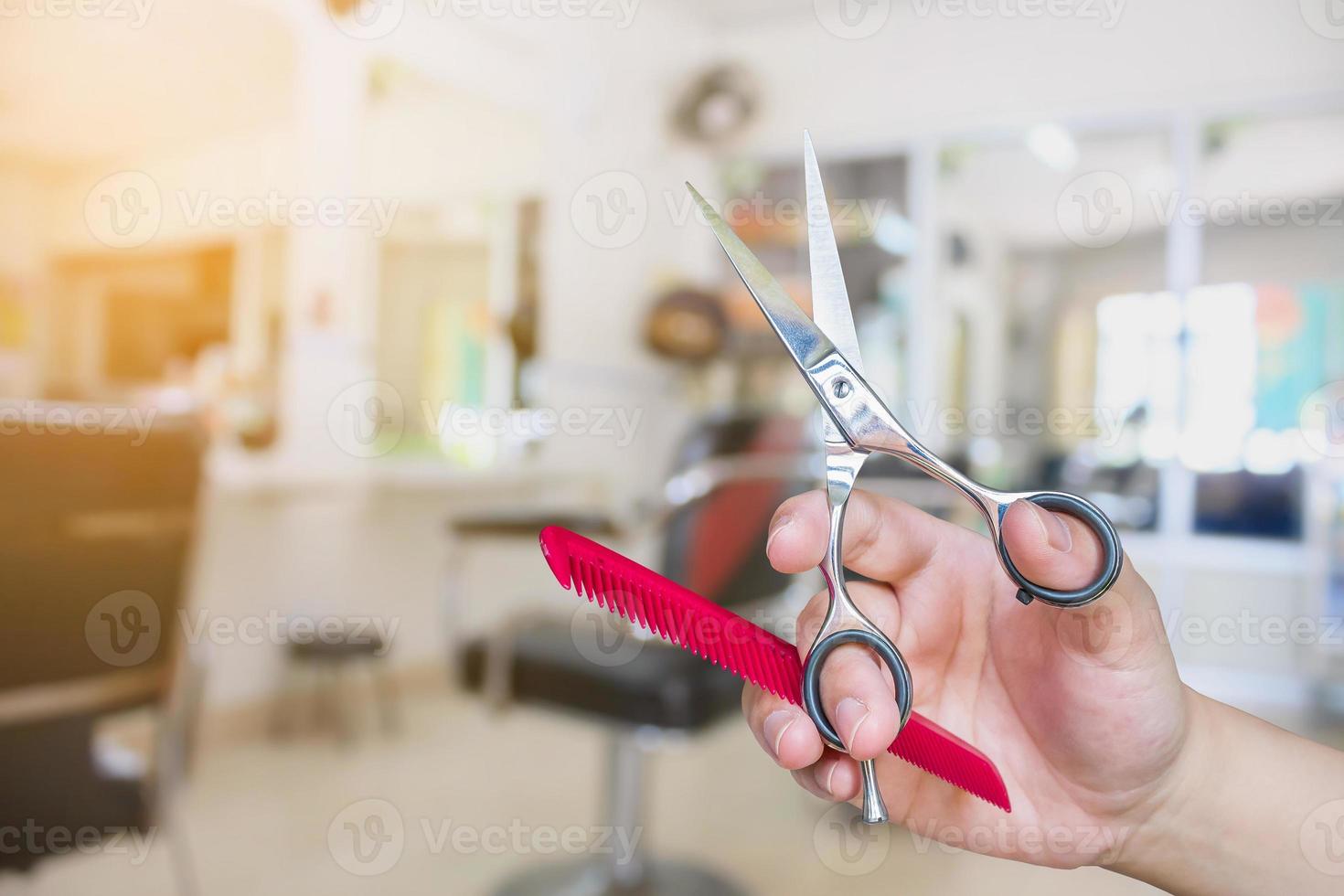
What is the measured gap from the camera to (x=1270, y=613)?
396cm

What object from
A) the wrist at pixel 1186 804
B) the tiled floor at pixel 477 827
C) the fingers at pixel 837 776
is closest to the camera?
the fingers at pixel 837 776

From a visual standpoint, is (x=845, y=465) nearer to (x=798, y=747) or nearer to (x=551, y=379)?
(x=798, y=747)

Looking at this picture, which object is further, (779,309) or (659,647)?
(659,647)

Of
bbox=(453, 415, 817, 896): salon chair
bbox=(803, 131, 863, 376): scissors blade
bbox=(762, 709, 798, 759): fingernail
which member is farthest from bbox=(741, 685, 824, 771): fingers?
bbox=(453, 415, 817, 896): salon chair

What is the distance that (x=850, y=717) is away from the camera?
1.54 feet

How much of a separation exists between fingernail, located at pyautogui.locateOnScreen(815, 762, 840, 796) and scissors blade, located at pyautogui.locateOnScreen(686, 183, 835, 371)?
24cm

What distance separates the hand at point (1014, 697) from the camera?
588 mm

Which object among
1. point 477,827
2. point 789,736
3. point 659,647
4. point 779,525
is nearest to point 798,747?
point 789,736

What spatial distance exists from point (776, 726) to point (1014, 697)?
0.85 ft

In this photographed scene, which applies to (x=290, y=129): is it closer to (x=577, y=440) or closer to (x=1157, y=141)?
(x=577, y=440)

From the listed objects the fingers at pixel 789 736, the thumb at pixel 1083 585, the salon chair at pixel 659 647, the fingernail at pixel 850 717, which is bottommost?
the salon chair at pixel 659 647

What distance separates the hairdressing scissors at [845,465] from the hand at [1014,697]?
0.03 meters

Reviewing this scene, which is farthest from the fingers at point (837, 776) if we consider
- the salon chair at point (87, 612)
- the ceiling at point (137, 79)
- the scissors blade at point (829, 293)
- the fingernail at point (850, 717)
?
the ceiling at point (137, 79)

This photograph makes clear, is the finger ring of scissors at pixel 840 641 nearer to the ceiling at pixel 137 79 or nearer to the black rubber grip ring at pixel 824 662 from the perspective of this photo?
the black rubber grip ring at pixel 824 662
